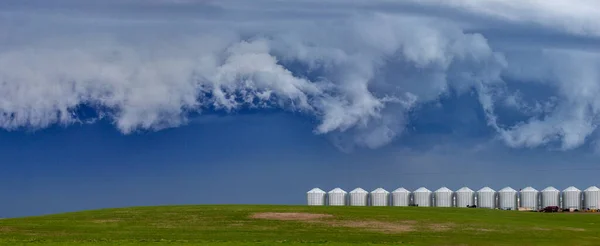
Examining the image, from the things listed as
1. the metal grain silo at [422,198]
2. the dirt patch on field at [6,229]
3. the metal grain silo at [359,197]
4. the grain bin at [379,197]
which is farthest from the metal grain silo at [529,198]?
the dirt patch on field at [6,229]

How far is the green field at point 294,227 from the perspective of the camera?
64.3 m

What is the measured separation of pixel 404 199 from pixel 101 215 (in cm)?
7088

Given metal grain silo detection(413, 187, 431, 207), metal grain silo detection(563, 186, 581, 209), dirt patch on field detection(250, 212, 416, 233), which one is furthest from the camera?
metal grain silo detection(413, 187, 431, 207)

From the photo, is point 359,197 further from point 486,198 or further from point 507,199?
point 507,199

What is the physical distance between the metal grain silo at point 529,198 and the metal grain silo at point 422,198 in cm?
1669

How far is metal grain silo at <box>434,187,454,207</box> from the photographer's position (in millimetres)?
138625

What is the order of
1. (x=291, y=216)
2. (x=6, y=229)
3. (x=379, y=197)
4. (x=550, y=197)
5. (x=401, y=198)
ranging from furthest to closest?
(x=401, y=198), (x=379, y=197), (x=550, y=197), (x=291, y=216), (x=6, y=229)

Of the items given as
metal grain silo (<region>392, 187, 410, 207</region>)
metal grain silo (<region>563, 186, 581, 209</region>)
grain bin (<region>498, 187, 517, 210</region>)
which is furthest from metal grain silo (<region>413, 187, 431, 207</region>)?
metal grain silo (<region>563, 186, 581, 209</region>)

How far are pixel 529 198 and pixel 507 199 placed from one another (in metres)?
3.89

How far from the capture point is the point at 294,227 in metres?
→ 73.8

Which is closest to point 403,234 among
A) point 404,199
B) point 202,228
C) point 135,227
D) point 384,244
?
point 384,244

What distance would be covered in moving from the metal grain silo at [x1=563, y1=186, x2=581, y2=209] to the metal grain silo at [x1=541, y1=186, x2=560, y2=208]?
123 centimetres

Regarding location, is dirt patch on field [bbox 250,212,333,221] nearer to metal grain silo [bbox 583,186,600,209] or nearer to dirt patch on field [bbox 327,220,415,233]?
dirt patch on field [bbox 327,220,415,233]

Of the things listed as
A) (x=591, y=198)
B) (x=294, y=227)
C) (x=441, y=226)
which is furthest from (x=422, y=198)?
(x=294, y=227)
